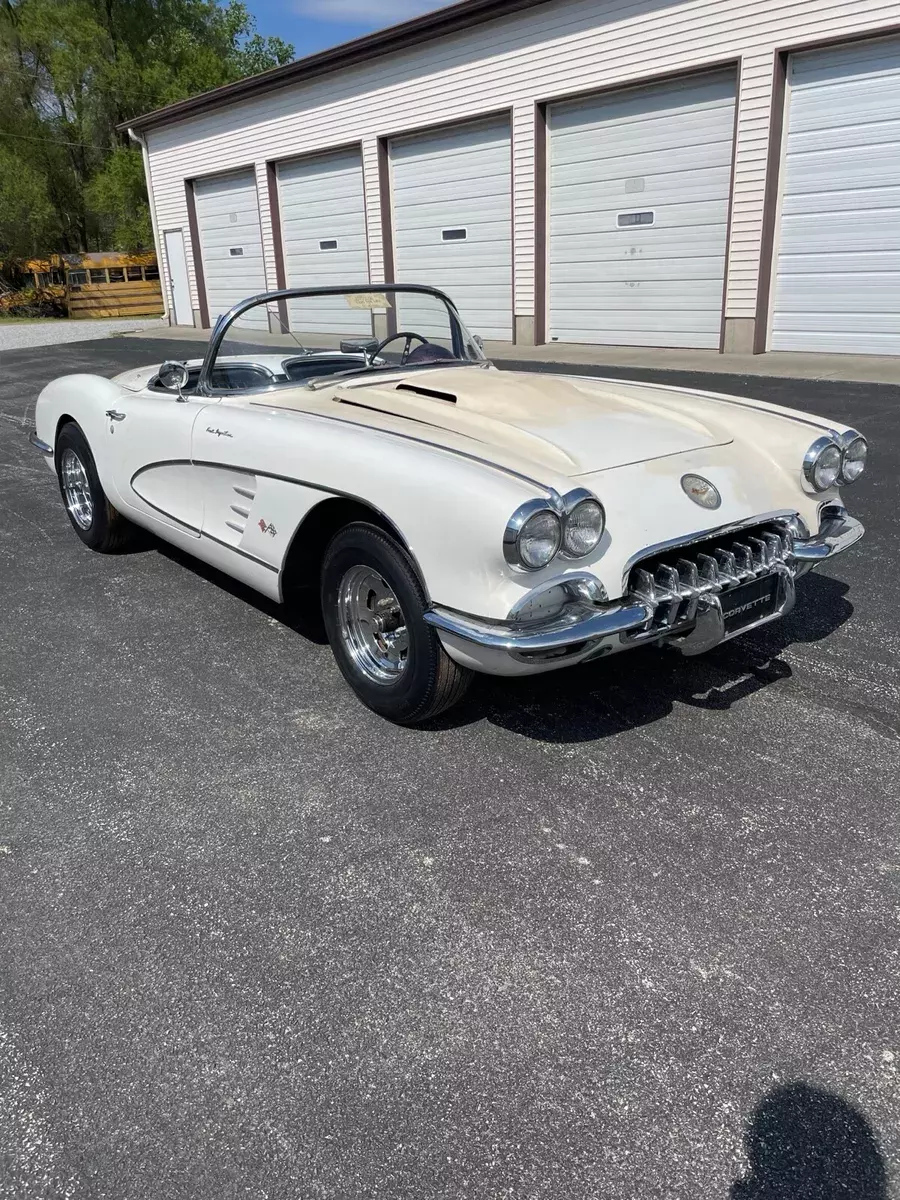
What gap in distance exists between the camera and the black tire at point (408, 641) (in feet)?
9.59

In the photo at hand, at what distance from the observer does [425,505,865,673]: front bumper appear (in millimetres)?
2646

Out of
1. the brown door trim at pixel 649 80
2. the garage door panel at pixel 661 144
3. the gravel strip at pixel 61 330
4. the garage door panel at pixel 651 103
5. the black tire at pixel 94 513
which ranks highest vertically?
the brown door trim at pixel 649 80

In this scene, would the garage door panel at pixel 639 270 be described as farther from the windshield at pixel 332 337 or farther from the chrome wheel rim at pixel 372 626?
the chrome wheel rim at pixel 372 626

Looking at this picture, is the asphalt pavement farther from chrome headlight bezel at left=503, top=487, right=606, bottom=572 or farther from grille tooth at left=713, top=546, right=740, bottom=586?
chrome headlight bezel at left=503, top=487, right=606, bottom=572

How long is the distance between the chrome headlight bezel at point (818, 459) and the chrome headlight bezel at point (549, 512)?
109 centimetres

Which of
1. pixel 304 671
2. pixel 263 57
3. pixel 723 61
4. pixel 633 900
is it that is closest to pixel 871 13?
pixel 723 61

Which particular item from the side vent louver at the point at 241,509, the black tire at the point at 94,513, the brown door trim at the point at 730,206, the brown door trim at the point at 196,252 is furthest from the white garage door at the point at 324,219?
the side vent louver at the point at 241,509

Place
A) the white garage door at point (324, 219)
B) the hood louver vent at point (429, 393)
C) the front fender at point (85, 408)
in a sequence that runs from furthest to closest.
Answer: the white garage door at point (324, 219) < the front fender at point (85, 408) < the hood louver vent at point (429, 393)

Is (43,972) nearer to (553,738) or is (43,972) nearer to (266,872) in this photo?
(266,872)

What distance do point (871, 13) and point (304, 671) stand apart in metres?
11.0

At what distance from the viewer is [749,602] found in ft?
9.93

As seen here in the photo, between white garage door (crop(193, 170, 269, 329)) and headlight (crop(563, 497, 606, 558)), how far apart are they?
18911 mm

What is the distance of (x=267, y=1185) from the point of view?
5.43 ft

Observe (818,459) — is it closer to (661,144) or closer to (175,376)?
(175,376)
